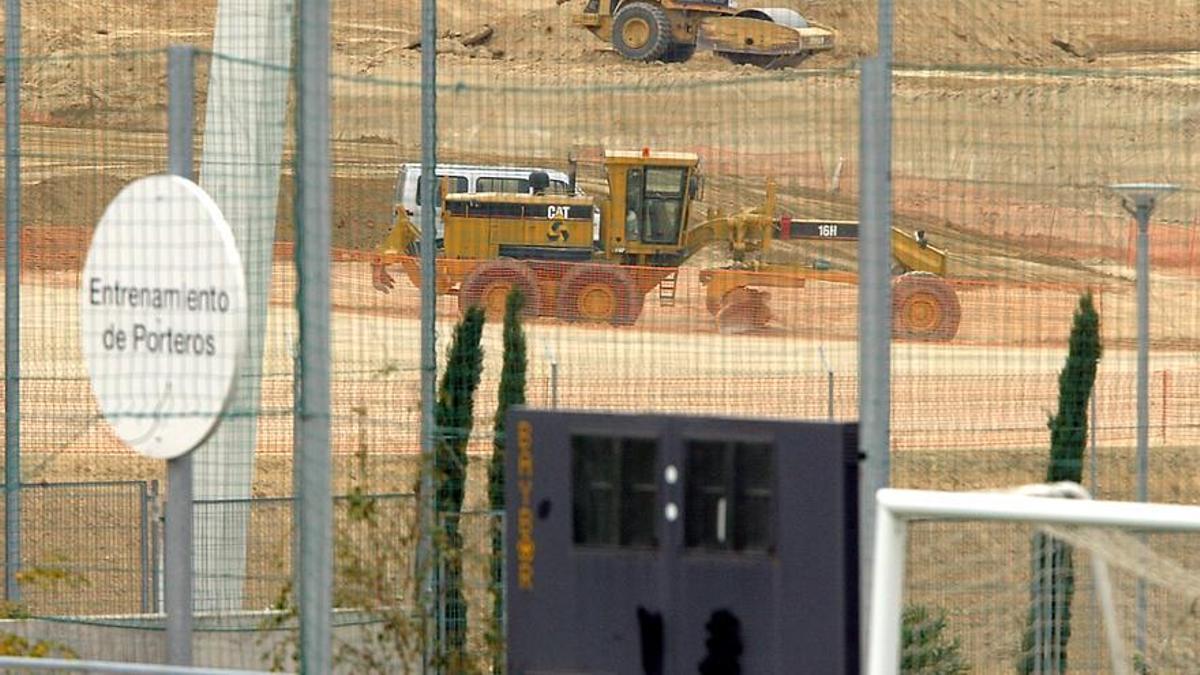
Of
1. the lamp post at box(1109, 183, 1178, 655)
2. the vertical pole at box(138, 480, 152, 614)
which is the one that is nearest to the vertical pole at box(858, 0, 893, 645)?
the lamp post at box(1109, 183, 1178, 655)

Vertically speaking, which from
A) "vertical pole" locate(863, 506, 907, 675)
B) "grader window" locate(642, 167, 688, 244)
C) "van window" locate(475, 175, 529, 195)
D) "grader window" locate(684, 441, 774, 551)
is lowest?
"vertical pole" locate(863, 506, 907, 675)

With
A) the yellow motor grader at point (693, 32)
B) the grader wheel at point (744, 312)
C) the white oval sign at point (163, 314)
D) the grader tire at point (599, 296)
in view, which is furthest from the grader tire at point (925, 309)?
the yellow motor grader at point (693, 32)

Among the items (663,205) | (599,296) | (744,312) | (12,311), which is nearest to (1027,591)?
(744,312)

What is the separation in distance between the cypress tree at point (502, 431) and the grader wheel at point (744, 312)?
2.87 ft

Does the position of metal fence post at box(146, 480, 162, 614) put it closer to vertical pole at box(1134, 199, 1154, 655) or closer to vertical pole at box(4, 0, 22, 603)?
vertical pole at box(4, 0, 22, 603)

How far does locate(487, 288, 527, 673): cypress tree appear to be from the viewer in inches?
309

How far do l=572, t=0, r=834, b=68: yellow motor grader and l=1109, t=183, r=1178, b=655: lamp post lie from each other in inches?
1498

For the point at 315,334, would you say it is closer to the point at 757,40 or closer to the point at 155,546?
the point at 155,546

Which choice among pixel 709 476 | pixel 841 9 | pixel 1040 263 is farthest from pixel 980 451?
pixel 841 9

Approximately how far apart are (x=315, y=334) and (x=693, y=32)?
139ft

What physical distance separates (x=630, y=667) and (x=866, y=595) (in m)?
0.73

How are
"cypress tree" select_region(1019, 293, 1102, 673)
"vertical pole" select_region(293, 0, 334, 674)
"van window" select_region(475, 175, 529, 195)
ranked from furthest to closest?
"van window" select_region(475, 175, 529, 195) → "cypress tree" select_region(1019, 293, 1102, 673) → "vertical pole" select_region(293, 0, 334, 674)

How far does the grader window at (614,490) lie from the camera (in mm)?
5715

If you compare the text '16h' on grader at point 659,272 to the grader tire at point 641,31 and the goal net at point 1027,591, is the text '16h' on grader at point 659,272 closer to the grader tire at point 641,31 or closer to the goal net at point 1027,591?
the goal net at point 1027,591
